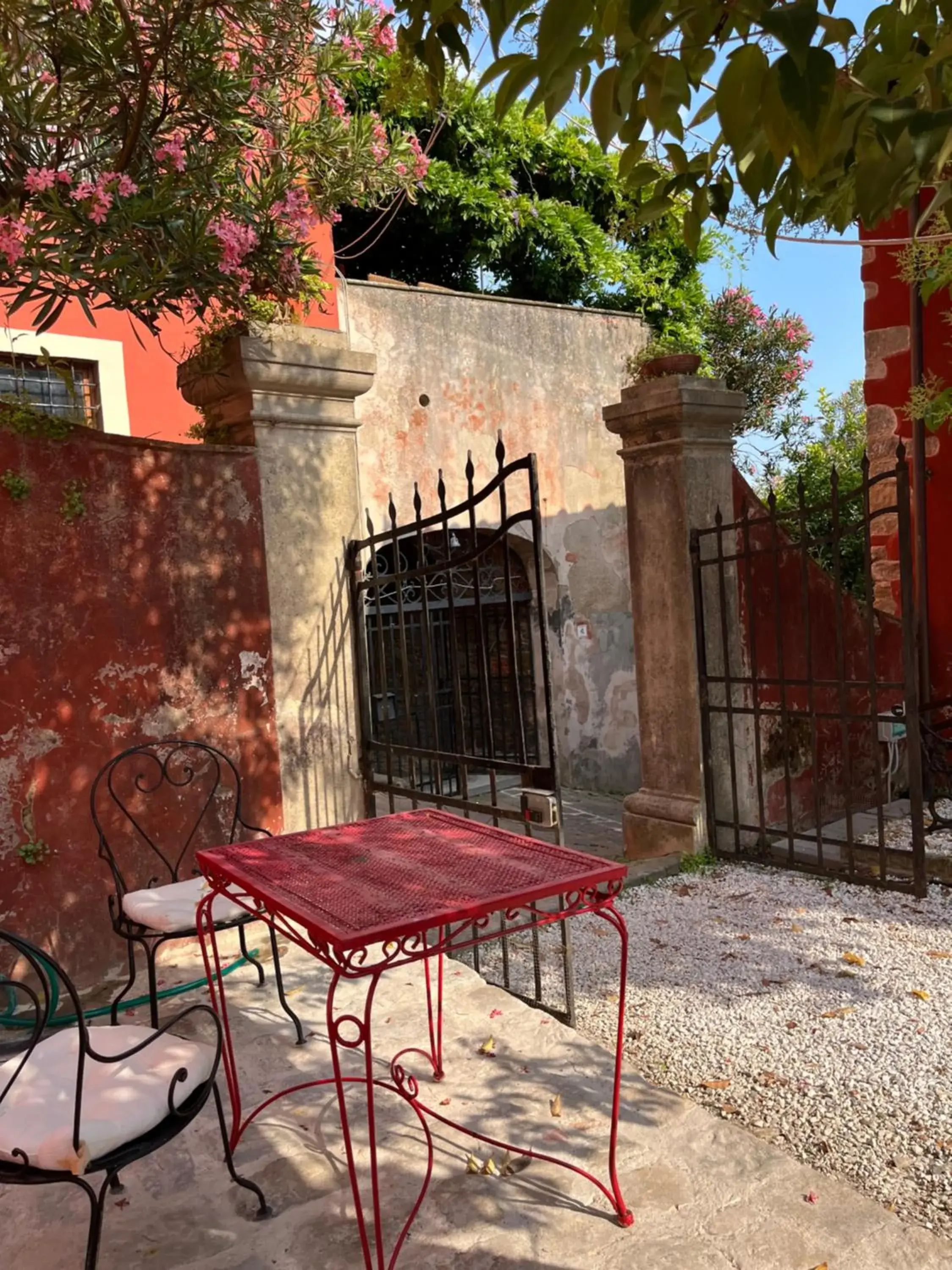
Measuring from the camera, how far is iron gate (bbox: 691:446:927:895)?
4527mm

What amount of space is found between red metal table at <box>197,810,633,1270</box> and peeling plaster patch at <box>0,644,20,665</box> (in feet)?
4.32

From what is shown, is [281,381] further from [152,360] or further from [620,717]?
[620,717]

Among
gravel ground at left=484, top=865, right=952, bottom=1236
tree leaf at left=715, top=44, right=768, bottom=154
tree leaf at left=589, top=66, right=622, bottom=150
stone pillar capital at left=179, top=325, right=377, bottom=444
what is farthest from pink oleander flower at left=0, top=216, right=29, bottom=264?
gravel ground at left=484, top=865, right=952, bottom=1236

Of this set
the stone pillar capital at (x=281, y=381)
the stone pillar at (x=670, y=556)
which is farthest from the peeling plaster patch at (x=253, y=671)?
the stone pillar at (x=670, y=556)

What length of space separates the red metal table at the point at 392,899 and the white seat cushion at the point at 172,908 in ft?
0.81

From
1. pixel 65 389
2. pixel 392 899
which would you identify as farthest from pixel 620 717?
pixel 392 899

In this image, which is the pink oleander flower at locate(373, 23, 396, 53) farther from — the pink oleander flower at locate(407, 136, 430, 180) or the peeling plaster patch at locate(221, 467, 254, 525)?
the peeling plaster patch at locate(221, 467, 254, 525)

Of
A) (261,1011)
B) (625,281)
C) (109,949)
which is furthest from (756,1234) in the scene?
(625,281)

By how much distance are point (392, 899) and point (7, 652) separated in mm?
2067

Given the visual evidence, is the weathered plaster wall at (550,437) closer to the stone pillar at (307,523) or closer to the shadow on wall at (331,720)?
the stone pillar at (307,523)

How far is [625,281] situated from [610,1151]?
11.7m

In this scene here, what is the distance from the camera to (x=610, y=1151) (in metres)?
2.29

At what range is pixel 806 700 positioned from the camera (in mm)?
5805

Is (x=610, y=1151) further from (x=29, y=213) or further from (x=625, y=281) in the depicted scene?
(x=625, y=281)
